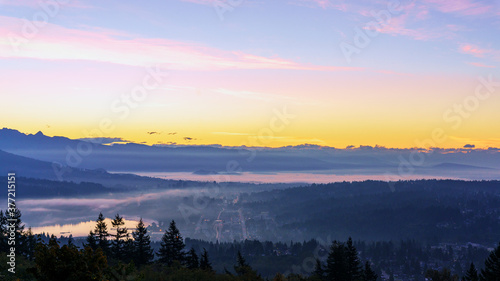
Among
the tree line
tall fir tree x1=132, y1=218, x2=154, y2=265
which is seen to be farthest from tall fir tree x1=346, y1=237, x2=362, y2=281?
tall fir tree x1=132, y1=218, x2=154, y2=265

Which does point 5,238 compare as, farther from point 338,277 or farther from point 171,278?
point 338,277

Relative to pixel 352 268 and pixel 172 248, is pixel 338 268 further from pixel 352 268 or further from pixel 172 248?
pixel 172 248

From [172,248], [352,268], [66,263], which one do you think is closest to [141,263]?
[172,248]

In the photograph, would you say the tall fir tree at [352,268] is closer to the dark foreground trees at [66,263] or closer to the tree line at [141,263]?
the tree line at [141,263]

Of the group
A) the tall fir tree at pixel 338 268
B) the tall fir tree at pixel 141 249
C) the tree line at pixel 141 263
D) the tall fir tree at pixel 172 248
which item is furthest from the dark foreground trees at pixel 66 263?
the tall fir tree at pixel 141 249

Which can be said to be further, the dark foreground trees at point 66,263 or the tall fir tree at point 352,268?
the tall fir tree at point 352,268

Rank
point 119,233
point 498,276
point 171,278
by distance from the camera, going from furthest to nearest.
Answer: point 119,233
point 498,276
point 171,278

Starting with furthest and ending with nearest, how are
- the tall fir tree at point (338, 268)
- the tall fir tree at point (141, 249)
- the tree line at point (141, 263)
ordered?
the tall fir tree at point (141, 249) < the tall fir tree at point (338, 268) < the tree line at point (141, 263)

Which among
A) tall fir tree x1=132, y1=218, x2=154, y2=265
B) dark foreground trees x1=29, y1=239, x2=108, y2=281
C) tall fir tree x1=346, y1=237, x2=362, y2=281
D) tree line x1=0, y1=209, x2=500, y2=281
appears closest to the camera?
dark foreground trees x1=29, y1=239, x2=108, y2=281

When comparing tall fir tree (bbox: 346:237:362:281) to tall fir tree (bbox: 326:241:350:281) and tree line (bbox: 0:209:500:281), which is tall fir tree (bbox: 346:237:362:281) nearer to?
tree line (bbox: 0:209:500:281)

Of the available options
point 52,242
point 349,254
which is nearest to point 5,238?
point 349,254

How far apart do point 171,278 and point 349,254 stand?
34.8m

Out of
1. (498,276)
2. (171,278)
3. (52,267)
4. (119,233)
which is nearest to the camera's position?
(52,267)

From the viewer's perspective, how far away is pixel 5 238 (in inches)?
3164
